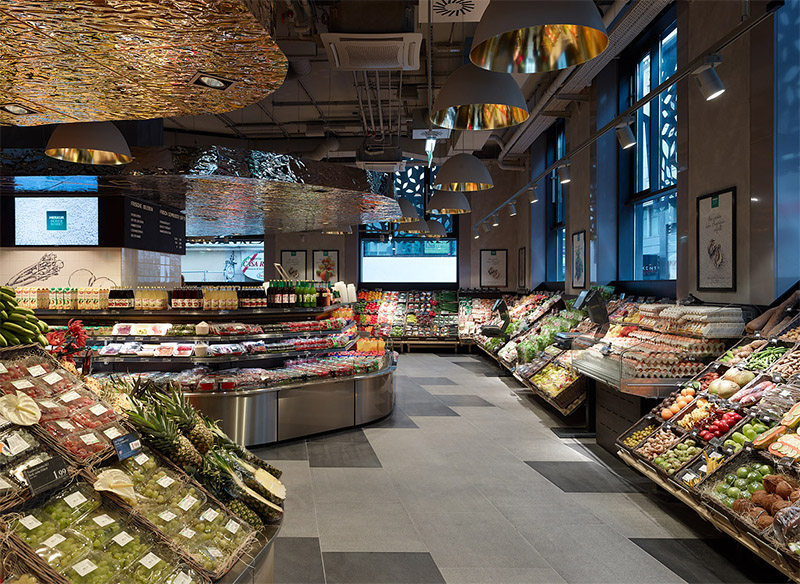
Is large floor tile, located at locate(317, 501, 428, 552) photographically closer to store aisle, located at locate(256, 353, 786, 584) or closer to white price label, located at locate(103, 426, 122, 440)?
store aisle, located at locate(256, 353, 786, 584)

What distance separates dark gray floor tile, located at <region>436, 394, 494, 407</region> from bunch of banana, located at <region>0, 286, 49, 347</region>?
649cm

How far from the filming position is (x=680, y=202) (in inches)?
268

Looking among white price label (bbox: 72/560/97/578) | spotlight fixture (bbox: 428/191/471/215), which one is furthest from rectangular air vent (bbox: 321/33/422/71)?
white price label (bbox: 72/560/97/578)

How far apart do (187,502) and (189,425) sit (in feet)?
1.70

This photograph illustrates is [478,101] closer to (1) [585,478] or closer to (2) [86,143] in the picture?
(2) [86,143]

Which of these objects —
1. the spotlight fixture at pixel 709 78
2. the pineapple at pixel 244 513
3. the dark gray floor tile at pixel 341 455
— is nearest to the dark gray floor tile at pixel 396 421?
the dark gray floor tile at pixel 341 455

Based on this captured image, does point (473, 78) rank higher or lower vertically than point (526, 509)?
higher

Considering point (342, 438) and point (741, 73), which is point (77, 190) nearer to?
point (342, 438)

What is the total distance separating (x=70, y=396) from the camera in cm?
259

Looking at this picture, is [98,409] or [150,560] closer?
[150,560]

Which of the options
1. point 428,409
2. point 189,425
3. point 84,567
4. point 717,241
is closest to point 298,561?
point 189,425

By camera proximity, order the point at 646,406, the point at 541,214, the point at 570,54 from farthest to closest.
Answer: the point at 541,214
the point at 646,406
the point at 570,54

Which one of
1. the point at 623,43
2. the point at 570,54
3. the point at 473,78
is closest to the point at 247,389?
the point at 473,78

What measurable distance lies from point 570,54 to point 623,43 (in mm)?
6112
